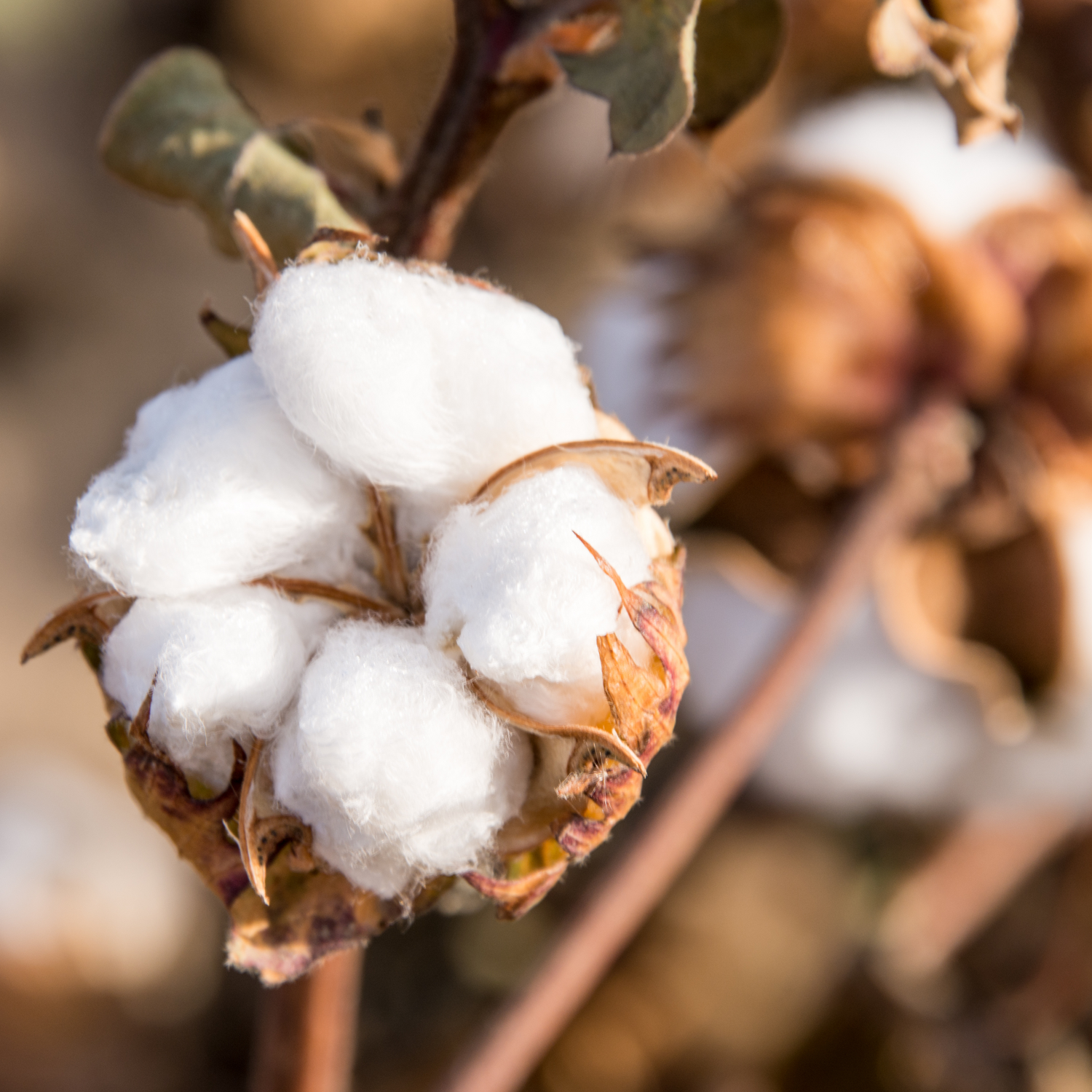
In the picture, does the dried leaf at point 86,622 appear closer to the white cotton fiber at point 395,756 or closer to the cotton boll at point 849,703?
the white cotton fiber at point 395,756

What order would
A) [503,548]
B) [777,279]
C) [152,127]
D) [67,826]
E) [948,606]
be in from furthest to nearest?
[67,826]
[948,606]
[777,279]
[152,127]
[503,548]

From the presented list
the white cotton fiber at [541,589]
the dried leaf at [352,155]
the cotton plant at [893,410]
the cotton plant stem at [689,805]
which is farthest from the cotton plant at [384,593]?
the cotton plant at [893,410]

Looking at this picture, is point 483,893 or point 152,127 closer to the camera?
point 483,893

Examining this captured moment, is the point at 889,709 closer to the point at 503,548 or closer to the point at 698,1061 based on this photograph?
the point at 698,1061

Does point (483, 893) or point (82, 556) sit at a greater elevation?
point (82, 556)

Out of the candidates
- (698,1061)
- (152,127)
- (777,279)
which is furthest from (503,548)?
(698,1061)

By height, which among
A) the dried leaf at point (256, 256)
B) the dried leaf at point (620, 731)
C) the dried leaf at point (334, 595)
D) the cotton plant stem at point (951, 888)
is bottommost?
the cotton plant stem at point (951, 888)

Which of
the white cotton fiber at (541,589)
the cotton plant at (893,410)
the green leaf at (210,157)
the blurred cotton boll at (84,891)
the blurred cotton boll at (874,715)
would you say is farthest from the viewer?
the blurred cotton boll at (84,891)

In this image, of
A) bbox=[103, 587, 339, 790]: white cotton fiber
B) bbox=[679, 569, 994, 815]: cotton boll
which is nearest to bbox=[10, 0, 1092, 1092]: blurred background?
bbox=[679, 569, 994, 815]: cotton boll
